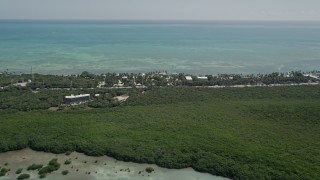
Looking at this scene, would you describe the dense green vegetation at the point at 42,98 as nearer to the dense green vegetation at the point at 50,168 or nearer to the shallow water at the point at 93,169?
the shallow water at the point at 93,169

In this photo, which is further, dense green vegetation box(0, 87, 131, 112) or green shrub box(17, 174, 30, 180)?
dense green vegetation box(0, 87, 131, 112)

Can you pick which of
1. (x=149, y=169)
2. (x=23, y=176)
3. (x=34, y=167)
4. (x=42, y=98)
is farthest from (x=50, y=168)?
(x=42, y=98)

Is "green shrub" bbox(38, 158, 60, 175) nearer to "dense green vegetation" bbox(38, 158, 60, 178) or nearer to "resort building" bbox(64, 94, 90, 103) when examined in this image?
"dense green vegetation" bbox(38, 158, 60, 178)

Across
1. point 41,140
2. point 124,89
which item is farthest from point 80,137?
point 124,89

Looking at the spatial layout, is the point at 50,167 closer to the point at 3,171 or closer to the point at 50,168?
the point at 50,168

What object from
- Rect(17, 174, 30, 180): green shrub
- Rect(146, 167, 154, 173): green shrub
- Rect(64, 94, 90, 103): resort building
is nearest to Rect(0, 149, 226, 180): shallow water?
Rect(146, 167, 154, 173): green shrub
